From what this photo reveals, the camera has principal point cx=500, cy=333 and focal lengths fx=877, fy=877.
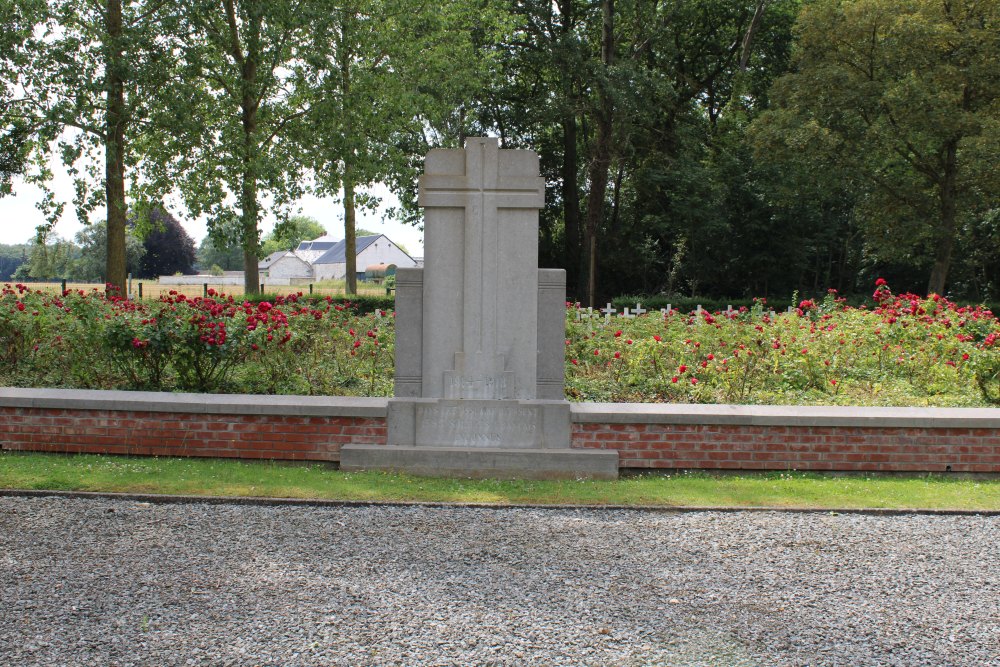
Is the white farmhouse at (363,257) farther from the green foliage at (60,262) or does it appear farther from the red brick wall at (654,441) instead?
the red brick wall at (654,441)

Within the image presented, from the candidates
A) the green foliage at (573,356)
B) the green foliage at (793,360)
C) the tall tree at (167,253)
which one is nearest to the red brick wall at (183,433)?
the green foliage at (573,356)

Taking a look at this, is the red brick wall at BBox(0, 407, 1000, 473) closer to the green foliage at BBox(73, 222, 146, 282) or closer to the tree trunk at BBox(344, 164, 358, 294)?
the tree trunk at BBox(344, 164, 358, 294)

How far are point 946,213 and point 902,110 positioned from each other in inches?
121

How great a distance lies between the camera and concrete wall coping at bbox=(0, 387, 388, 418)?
6730mm

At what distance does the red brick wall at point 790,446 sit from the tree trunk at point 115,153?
14342 mm

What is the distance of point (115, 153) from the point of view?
61.0 feet

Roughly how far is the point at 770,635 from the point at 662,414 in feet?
9.50

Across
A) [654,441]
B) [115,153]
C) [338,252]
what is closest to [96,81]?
[115,153]

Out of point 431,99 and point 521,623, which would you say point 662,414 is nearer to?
point 521,623

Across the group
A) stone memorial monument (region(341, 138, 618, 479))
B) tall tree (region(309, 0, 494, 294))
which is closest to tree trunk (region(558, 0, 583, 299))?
tall tree (region(309, 0, 494, 294))

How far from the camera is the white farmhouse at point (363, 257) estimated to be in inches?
2653

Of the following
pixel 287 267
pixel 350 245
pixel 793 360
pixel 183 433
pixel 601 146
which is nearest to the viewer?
pixel 183 433

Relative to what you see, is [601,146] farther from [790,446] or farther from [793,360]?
[790,446]

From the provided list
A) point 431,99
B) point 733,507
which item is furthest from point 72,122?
point 733,507
